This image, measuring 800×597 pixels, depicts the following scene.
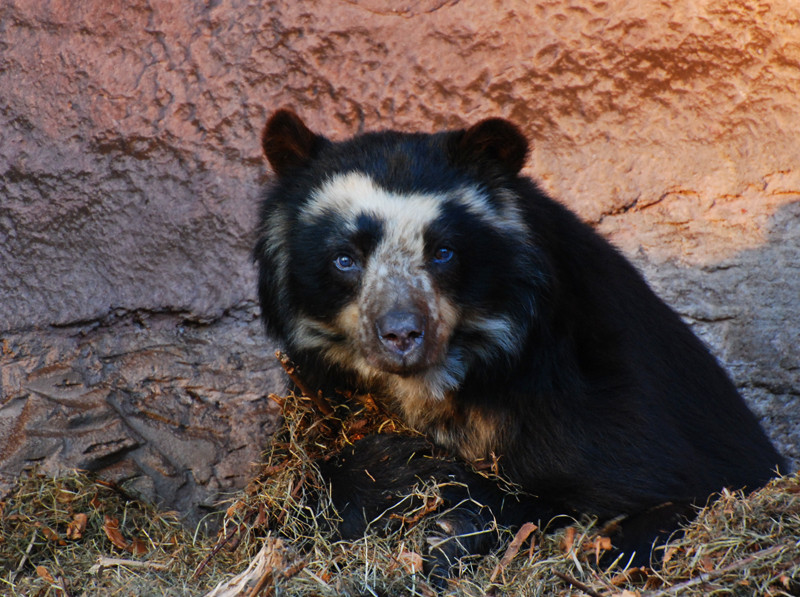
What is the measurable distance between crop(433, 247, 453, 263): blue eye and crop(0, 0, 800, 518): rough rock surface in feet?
6.08

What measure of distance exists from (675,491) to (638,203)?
83.1 inches

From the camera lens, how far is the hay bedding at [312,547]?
11.1 ft

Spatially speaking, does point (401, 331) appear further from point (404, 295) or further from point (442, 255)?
point (442, 255)

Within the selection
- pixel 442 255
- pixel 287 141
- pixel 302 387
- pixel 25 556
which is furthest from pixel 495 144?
pixel 25 556

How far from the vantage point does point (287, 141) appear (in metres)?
4.21

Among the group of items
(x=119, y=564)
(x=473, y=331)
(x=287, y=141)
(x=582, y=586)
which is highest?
(x=287, y=141)

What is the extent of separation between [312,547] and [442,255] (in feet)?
4.56

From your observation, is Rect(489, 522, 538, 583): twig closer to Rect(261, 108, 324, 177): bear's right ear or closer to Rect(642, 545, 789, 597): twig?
Rect(642, 545, 789, 597): twig

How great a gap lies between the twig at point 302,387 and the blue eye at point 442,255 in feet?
3.02

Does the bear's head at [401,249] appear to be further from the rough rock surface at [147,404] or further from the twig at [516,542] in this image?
the rough rock surface at [147,404]

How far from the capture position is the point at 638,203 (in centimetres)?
565

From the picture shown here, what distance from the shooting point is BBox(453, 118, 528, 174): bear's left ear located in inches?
156

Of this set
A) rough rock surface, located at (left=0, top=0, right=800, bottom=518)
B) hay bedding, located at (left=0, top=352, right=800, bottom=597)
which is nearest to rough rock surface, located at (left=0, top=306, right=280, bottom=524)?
rough rock surface, located at (left=0, top=0, right=800, bottom=518)

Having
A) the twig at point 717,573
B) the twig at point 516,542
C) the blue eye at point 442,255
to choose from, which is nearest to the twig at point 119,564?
the twig at point 516,542
